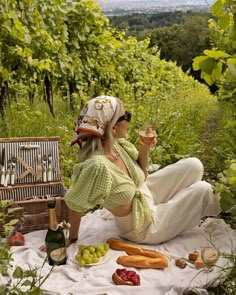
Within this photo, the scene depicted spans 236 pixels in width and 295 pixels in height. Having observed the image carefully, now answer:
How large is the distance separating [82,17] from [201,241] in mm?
3870

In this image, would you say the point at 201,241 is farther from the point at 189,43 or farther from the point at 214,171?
the point at 189,43

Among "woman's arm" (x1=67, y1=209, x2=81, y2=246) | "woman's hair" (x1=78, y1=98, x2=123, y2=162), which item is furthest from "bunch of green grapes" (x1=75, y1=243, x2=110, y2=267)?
"woman's hair" (x1=78, y1=98, x2=123, y2=162)

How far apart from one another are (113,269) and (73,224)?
1.37 feet

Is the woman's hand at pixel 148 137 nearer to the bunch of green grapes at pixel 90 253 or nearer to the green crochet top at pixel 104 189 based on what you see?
the green crochet top at pixel 104 189

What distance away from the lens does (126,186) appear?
3277 mm

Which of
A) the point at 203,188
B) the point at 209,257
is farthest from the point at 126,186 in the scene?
the point at 209,257

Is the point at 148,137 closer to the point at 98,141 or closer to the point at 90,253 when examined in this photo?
the point at 98,141

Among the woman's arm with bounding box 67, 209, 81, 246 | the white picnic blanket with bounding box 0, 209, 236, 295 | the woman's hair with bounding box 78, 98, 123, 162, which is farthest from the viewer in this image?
the woman's arm with bounding box 67, 209, 81, 246

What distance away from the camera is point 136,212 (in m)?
3.32

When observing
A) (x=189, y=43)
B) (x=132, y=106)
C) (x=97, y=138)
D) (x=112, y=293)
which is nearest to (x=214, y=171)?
(x=132, y=106)

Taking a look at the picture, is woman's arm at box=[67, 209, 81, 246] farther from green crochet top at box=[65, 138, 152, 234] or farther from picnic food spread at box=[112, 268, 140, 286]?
picnic food spread at box=[112, 268, 140, 286]

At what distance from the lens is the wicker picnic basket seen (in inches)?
148

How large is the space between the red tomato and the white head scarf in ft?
2.59

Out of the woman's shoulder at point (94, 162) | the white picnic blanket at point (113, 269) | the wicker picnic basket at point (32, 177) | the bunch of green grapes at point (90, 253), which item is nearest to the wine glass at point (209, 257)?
the white picnic blanket at point (113, 269)
